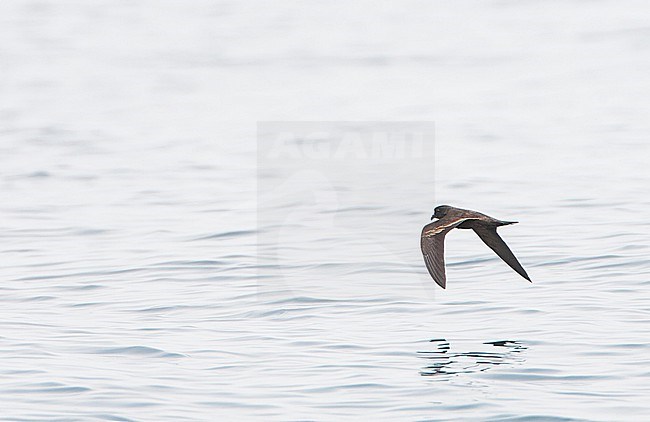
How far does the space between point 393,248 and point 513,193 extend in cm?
459

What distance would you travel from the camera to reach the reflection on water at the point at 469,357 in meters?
11.1

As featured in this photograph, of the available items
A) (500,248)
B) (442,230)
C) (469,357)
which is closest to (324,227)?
(500,248)

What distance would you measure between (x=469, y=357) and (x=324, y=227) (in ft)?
26.0

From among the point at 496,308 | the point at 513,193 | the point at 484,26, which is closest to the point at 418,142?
the point at 513,193

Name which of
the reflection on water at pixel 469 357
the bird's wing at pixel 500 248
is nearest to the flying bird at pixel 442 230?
the bird's wing at pixel 500 248

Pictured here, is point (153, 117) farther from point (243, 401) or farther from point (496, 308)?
point (243, 401)

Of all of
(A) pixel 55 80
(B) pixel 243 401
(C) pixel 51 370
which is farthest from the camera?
(A) pixel 55 80

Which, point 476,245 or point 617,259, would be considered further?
point 476,245

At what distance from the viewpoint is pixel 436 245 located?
11.9 m

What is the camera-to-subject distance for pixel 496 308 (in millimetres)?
13523

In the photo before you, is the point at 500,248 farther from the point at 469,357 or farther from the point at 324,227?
the point at 324,227

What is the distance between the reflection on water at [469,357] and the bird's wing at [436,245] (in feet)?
2.08

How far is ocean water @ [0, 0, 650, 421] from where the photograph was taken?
10.8m

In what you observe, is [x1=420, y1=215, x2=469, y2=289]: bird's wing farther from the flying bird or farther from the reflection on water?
the reflection on water
